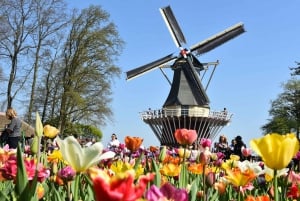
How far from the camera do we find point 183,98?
109 ft

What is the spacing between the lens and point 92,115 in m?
30.2

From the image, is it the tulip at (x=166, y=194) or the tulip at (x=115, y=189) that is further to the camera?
the tulip at (x=166, y=194)

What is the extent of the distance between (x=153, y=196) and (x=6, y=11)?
2840 centimetres

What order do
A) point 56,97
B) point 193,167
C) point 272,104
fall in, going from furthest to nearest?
point 272,104 → point 56,97 → point 193,167

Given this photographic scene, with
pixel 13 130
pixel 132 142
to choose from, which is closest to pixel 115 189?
pixel 132 142

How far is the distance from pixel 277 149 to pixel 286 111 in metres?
51.3

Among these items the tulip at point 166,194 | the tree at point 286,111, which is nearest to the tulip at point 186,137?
the tulip at point 166,194

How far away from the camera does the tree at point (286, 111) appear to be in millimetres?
48406

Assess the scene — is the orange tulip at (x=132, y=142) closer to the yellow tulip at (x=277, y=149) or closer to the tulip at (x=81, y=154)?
the tulip at (x=81, y=154)

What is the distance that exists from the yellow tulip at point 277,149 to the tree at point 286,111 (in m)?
48.8

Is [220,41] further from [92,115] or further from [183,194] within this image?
[183,194]

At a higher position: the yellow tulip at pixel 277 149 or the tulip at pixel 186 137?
the tulip at pixel 186 137

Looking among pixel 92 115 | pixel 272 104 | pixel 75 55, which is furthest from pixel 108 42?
pixel 272 104

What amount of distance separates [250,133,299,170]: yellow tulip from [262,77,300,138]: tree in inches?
1923
